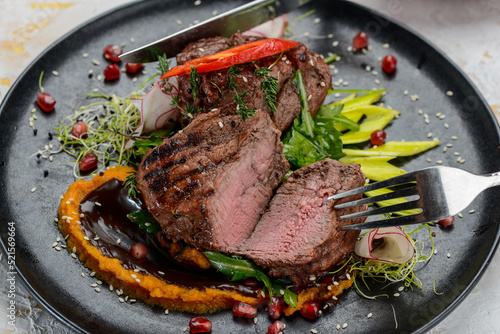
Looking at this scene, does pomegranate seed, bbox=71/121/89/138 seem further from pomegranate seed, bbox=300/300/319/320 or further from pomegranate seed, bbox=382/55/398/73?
pomegranate seed, bbox=382/55/398/73

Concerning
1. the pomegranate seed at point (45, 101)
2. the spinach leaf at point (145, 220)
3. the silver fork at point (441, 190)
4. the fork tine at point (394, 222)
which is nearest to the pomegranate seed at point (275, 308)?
the fork tine at point (394, 222)

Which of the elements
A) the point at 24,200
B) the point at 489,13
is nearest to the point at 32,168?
the point at 24,200

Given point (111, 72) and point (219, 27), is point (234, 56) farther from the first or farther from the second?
point (111, 72)

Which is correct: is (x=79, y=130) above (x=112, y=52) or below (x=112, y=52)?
below

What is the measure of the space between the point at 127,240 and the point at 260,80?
6.42 ft

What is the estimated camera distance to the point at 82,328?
154 inches

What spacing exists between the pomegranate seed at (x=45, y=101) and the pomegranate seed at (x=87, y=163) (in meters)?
0.76

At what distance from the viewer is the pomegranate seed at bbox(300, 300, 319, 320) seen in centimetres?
419

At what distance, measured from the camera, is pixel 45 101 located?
17.4 ft

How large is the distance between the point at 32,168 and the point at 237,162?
6.93 feet

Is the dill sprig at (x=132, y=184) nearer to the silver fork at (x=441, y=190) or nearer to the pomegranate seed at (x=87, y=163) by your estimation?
the pomegranate seed at (x=87, y=163)

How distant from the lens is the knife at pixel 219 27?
5.36 meters

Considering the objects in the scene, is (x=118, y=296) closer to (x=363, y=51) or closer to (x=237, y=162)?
(x=237, y=162)

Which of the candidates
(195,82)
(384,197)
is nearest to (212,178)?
(195,82)
